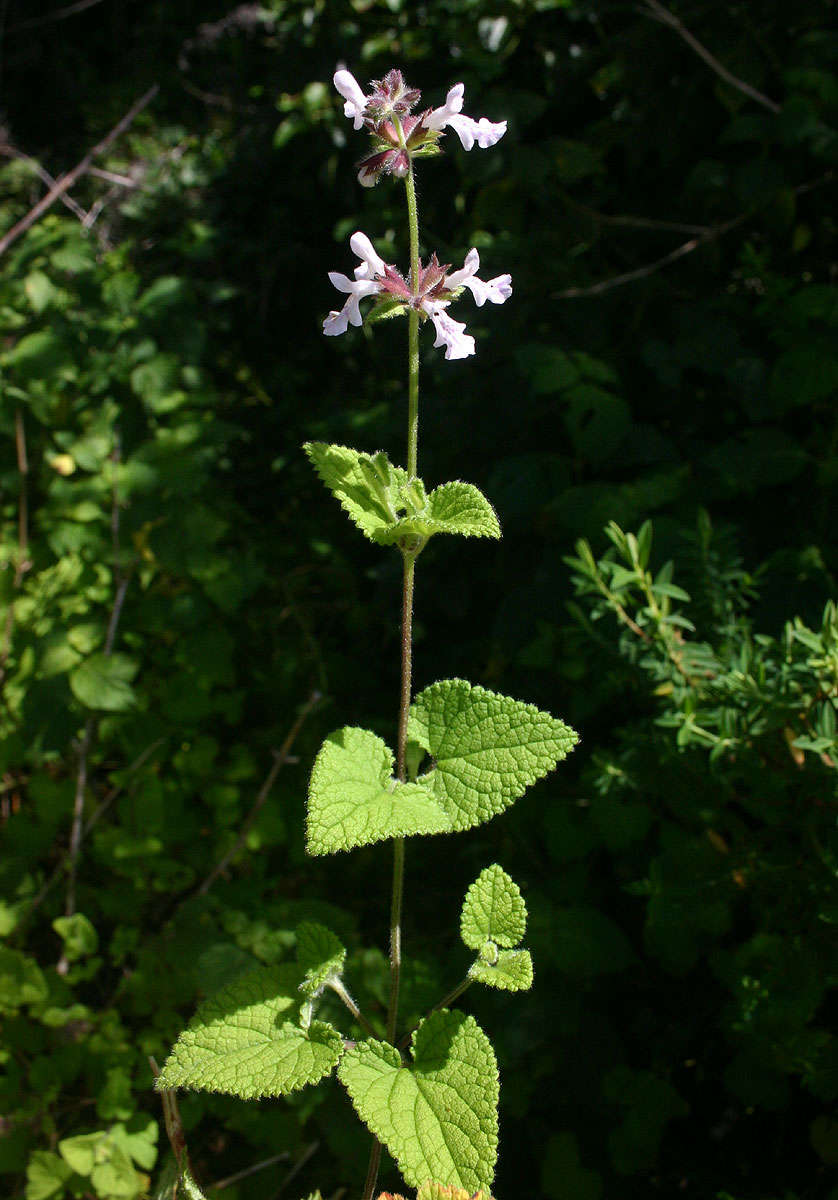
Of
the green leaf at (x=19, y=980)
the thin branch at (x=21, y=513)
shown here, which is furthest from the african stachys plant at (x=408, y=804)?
the thin branch at (x=21, y=513)

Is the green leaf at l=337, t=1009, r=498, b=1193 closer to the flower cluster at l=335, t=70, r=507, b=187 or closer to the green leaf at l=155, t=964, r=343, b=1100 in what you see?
the green leaf at l=155, t=964, r=343, b=1100

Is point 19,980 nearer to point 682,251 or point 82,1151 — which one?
point 82,1151

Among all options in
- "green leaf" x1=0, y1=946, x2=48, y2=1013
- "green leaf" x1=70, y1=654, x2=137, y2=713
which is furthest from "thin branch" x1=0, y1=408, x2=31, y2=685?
"green leaf" x1=0, y1=946, x2=48, y2=1013

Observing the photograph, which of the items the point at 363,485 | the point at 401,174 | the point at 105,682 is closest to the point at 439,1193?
the point at 363,485

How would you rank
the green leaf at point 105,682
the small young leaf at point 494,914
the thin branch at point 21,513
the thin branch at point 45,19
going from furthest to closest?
the thin branch at point 45,19, the thin branch at point 21,513, the green leaf at point 105,682, the small young leaf at point 494,914

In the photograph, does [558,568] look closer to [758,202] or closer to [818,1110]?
A: [758,202]

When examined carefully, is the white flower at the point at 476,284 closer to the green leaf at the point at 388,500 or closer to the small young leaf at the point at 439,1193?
the green leaf at the point at 388,500
